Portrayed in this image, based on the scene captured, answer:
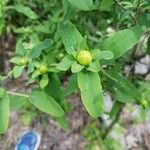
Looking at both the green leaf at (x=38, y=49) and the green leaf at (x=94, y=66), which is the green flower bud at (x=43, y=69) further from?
the green leaf at (x=94, y=66)

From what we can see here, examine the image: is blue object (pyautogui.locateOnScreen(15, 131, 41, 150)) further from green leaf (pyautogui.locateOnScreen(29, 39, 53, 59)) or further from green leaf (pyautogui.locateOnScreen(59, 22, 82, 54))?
green leaf (pyautogui.locateOnScreen(59, 22, 82, 54))

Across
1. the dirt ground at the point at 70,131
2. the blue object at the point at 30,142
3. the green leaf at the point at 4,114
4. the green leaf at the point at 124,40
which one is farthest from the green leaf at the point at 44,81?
the dirt ground at the point at 70,131

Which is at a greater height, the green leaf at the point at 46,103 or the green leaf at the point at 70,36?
the green leaf at the point at 70,36

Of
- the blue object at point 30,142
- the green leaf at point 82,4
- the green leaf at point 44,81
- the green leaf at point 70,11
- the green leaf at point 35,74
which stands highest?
the green leaf at point 82,4

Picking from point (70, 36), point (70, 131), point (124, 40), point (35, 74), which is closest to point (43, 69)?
point (35, 74)

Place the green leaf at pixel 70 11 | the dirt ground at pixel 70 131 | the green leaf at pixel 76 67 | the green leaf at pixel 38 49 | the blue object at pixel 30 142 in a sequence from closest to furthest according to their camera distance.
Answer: the green leaf at pixel 76 67 < the green leaf at pixel 70 11 < the green leaf at pixel 38 49 < the blue object at pixel 30 142 < the dirt ground at pixel 70 131

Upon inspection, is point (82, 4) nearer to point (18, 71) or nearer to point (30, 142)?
point (18, 71)

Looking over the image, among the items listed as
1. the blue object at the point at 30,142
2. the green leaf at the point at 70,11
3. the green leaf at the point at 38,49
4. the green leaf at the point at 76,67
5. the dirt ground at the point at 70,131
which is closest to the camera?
the green leaf at the point at 76,67

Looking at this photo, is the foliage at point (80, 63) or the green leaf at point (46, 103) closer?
the foliage at point (80, 63)
